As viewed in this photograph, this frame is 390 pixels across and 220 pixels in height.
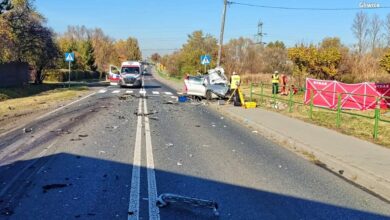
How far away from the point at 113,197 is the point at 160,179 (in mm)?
1241

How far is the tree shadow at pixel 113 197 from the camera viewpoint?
18.5 feet

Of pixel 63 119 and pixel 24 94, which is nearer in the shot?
pixel 63 119

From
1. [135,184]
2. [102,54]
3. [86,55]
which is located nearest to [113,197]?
[135,184]

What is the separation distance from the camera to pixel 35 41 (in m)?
40.6

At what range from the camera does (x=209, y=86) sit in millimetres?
27484

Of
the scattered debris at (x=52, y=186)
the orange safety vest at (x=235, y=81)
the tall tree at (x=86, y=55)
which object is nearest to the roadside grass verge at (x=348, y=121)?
the orange safety vest at (x=235, y=81)

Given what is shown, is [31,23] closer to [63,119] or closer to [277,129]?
[63,119]

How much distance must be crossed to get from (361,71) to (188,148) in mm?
27056

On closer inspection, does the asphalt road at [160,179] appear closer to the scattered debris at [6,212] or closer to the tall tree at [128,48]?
the scattered debris at [6,212]

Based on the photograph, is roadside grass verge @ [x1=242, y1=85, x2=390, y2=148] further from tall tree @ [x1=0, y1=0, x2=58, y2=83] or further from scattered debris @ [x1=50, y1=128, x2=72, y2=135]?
tall tree @ [x1=0, y1=0, x2=58, y2=83]

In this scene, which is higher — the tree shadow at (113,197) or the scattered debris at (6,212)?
the tree shadow at (113,197)

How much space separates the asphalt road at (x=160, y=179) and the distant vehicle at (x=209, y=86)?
1443cm

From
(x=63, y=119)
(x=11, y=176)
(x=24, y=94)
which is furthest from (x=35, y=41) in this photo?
(x=11, y=176)

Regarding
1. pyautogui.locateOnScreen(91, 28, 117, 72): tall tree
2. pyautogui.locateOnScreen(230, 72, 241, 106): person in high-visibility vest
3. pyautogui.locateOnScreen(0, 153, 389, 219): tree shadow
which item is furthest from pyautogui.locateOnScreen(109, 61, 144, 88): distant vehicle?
pyautogui.locateOnScreen(91, 28, 117, 72): tall tree
